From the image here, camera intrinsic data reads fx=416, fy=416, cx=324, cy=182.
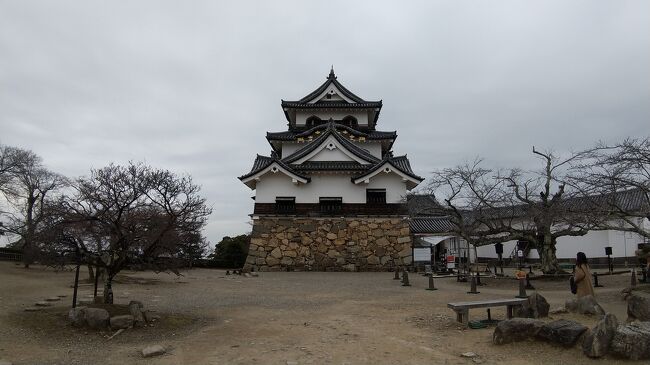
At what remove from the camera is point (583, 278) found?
28.8 feet

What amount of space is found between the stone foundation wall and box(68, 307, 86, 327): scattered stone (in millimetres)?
16095

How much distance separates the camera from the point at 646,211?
998 cm

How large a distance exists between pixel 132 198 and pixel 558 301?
11.0 meters

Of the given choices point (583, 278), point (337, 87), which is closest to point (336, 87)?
point (337, 87)

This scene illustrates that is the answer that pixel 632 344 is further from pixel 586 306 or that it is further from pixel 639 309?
pixel 586 306

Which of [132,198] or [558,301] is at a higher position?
[132,198]

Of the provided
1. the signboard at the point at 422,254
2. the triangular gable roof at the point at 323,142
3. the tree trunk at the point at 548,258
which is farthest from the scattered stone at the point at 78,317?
the triangular gable roof at the point at 323,142

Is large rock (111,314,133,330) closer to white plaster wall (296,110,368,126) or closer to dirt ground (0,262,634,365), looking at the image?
dirt ground (0,262,634,365)

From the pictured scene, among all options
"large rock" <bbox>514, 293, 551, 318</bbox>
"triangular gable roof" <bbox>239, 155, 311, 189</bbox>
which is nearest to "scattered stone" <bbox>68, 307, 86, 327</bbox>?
"large rock" <bbox>514, 293, 551, 318</bbox>

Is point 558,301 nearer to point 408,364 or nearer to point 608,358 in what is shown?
point 608,358

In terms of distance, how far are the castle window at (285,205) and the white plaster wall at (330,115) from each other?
775 cm

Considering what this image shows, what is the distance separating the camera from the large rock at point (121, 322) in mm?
8078

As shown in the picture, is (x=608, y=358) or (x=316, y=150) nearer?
(x=608, y=358)

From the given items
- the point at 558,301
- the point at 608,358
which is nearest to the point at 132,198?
the point at 608,358
